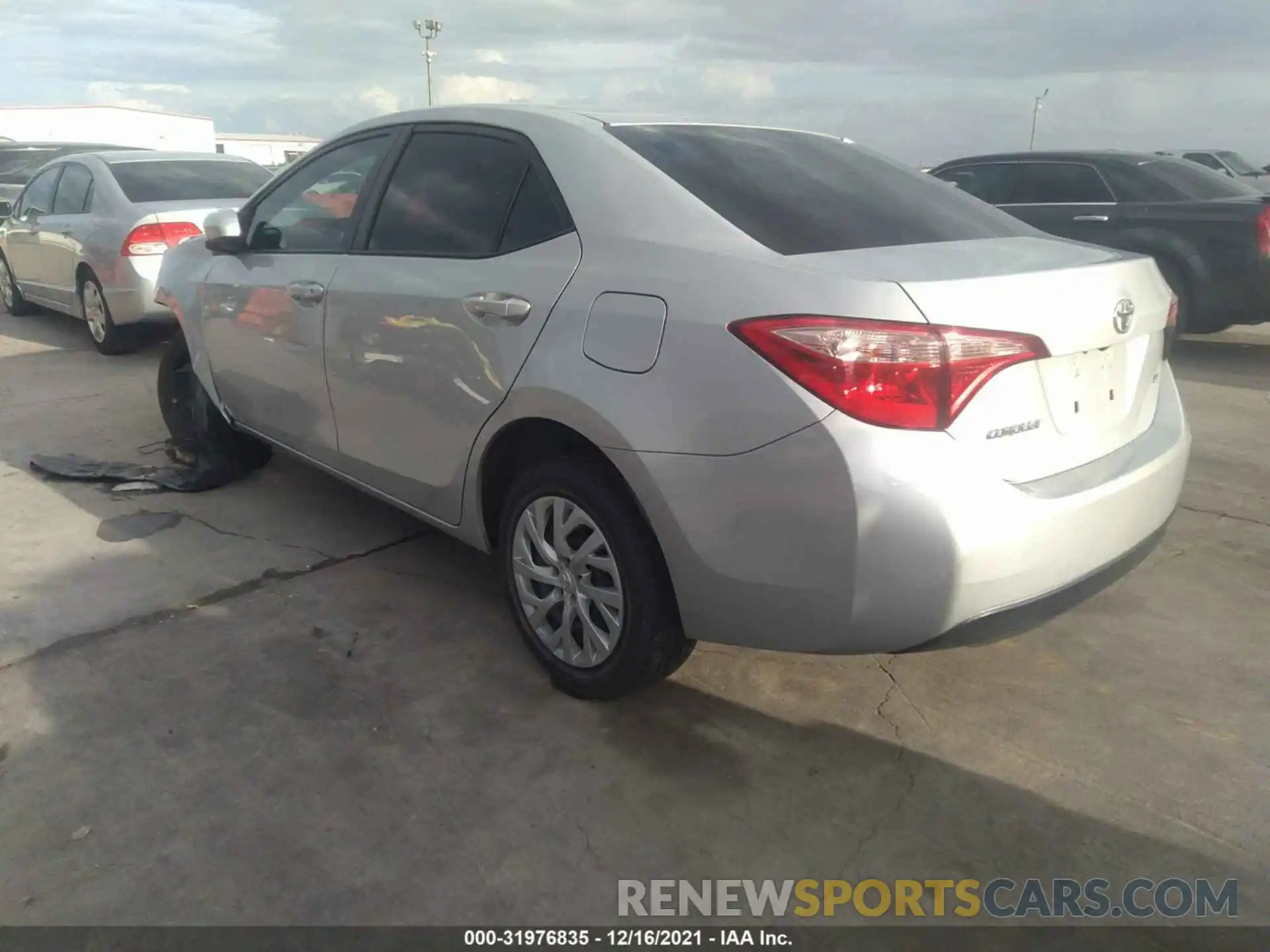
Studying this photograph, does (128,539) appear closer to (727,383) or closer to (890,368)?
(727,383)

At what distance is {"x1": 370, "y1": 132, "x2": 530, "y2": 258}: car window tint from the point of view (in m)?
3.03

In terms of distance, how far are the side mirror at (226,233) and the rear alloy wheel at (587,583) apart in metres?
2.02

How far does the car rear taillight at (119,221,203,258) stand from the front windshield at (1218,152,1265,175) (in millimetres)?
22003

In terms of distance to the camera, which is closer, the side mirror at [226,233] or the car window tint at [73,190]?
the side mirror at [226,233]

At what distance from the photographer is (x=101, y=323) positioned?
309 inches

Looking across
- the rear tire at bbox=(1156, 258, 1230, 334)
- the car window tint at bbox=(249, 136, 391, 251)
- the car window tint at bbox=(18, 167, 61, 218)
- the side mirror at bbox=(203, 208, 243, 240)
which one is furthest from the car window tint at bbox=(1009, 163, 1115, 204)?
the car window tint at bbox=(18, 167, 61, 218)

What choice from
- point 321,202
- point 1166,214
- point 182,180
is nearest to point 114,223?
point 182,180

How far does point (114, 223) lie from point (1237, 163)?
23984 mm

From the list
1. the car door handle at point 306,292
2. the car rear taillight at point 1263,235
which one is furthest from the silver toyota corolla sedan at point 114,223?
the car rear taillight at point 1263,235

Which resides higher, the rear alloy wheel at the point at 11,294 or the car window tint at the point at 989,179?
the car window tint at the point at 989,179

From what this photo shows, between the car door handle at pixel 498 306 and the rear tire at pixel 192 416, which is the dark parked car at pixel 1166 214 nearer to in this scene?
the car door handle at pixel 498 306

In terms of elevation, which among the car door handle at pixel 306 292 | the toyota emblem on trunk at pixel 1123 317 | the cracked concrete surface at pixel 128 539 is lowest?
the cracked concrete surface at pixel 128 539

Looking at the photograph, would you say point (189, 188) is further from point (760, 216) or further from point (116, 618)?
point (760, 216)

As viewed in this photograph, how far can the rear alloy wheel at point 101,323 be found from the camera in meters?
7.71
